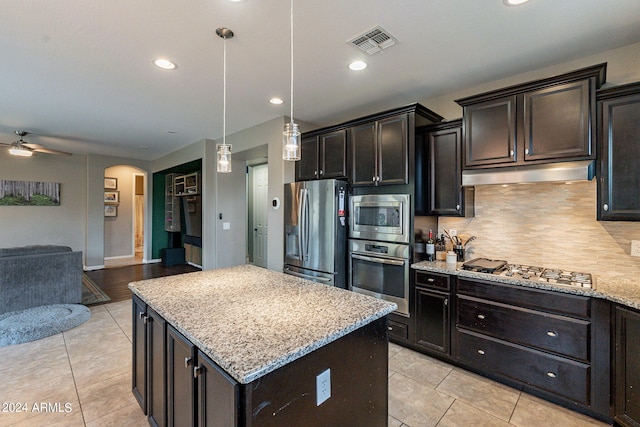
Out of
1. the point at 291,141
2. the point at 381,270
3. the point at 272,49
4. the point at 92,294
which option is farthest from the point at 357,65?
the point at 92,294

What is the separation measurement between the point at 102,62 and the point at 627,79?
14.0 feet

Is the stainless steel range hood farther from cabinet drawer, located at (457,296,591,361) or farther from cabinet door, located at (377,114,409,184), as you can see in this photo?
cabinet drawer, located at (457,296,591,361)

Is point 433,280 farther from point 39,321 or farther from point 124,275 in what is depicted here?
point 124,275

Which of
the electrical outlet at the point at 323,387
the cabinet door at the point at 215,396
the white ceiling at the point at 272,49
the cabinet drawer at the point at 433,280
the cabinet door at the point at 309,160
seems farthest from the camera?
the cabinet door at the point at 309,160

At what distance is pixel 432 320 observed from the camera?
2764 millimetres

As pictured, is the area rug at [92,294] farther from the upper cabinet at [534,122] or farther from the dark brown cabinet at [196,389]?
the upper cabinet at [534,122]

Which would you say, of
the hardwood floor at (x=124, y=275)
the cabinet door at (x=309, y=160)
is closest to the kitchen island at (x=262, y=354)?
the cabinet door at (x=309, y=160)

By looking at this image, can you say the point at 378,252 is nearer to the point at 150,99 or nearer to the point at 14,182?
the point at 150,99

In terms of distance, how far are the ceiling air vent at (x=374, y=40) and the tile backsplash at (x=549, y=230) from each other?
1.60 metres

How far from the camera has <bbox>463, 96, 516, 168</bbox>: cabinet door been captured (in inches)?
96.8

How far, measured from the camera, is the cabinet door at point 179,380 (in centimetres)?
133

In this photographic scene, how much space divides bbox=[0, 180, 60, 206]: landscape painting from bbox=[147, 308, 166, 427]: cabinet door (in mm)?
6823

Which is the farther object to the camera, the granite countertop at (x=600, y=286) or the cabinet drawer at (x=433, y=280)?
the cabinet drawer at (x=433, y=280)

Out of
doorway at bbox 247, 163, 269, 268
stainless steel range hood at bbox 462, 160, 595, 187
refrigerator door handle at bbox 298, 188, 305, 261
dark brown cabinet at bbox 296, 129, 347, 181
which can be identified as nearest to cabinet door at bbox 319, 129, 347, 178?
dark brown cabinet at bbox 296, 129, 347, 181
